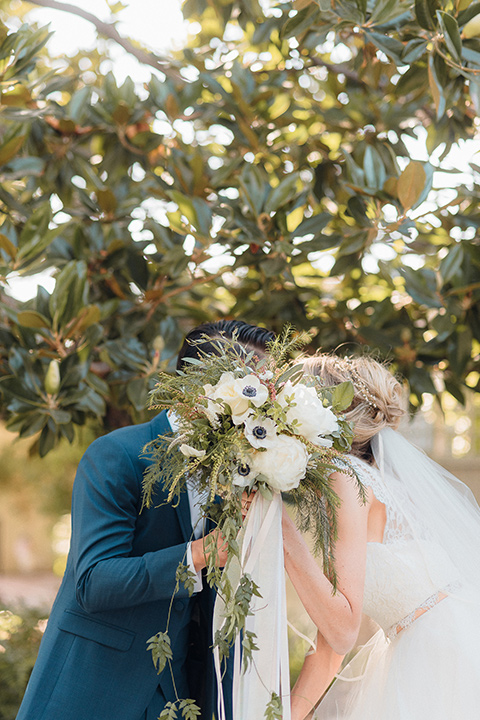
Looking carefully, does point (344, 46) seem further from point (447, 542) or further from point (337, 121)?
point (447, 542)

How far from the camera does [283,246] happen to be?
2865mm

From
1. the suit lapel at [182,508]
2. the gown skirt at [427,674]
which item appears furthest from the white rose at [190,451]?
the gown skirt at [427,674]

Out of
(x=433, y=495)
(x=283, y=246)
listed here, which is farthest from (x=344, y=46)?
(x=433, y=495)

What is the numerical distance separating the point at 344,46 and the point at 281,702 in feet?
11.2

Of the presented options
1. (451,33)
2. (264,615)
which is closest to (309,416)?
(264,615)

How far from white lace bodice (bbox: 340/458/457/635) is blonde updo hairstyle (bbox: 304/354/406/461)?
143 millimetres

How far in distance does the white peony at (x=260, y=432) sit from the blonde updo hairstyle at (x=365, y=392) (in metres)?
0.61

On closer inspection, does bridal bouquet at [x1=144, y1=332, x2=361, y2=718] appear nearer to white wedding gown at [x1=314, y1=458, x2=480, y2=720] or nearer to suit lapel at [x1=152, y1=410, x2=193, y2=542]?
suit lapel at [x1=152, y1=410, x2=193, y2=542]

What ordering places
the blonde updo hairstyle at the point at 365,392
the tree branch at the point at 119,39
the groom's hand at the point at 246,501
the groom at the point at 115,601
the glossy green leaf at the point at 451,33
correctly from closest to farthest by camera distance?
the groom's hand at the point at 246,501, the groom at the point at 115,601, the blonde updo hairstyle at the point at 365,392, the glossy green leaf at the point at 451,33, the tree branch at the point at 119,39

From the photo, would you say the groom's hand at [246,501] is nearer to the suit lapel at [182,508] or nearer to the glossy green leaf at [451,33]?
the suit lapel at [182,508]

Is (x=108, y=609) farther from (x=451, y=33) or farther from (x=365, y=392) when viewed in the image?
(x=451, y=33)

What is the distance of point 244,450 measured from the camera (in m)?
1.54

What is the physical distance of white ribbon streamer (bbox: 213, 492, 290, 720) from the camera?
1.66 meters

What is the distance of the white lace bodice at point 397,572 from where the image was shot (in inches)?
81.0
